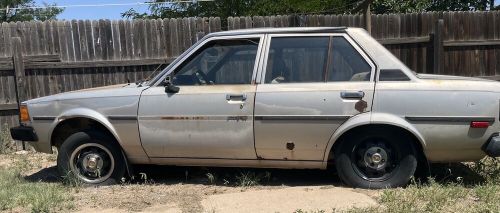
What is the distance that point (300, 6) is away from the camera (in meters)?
12.6

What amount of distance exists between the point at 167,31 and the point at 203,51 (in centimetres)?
291

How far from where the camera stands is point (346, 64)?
539 centimetres

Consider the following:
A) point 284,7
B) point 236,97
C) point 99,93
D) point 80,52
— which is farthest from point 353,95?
point 284,7

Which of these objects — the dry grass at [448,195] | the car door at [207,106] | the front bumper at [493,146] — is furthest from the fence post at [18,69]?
the front bumper at [493,146]

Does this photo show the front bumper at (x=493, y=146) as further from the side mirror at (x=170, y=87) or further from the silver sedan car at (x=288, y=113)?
the side mirror at (x=170, y=87)

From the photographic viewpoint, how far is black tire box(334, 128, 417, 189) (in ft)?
17.3

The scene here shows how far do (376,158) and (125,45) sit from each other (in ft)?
15.2

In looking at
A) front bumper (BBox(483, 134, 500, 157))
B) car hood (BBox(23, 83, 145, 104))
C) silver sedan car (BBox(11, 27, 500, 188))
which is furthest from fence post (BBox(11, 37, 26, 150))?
front bumper (BBox(483, 134, 500, 157))

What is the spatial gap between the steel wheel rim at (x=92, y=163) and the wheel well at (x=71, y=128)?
0.20 meters

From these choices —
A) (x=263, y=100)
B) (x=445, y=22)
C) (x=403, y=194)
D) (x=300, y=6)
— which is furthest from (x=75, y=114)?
(x=300, y=6)

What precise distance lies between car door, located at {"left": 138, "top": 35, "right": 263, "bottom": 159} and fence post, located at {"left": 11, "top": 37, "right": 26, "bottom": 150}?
3.45m

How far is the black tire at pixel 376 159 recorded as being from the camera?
5.28 m

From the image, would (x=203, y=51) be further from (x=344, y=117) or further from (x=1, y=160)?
(x=1, y=160)

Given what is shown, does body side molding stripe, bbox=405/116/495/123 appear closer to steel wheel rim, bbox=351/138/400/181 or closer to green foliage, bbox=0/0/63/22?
steel wheel rim, bbox=351/138/400/181
